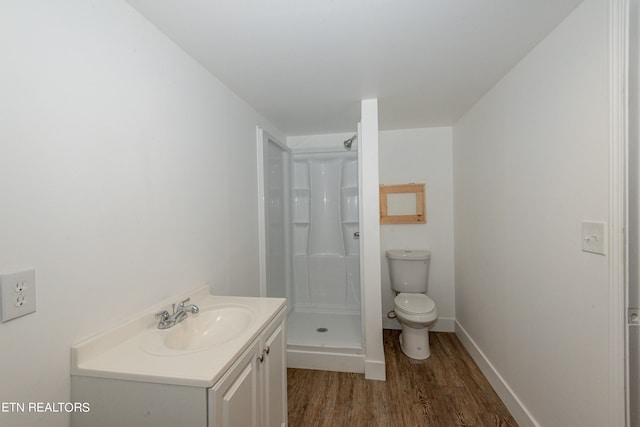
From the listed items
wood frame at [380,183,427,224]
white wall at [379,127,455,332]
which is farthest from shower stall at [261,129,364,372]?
white wall at [379,127,455,332]

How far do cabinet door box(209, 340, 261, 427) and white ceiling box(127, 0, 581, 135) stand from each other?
55.2 inches

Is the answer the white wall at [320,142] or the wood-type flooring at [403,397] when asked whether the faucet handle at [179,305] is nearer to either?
the wood-type flooring at [403,397]

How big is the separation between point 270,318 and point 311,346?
1232mm

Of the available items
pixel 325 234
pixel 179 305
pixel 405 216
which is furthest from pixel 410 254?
pixel 179 305

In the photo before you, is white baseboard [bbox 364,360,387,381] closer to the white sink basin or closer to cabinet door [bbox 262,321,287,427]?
cabinet door [bbox 262,321,287,427]

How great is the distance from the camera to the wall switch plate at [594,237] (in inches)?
40.9

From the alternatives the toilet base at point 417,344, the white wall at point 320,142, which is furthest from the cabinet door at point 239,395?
the white wall at point 320,142

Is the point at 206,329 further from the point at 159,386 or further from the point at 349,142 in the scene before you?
the point at 349,142

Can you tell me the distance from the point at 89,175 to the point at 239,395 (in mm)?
922

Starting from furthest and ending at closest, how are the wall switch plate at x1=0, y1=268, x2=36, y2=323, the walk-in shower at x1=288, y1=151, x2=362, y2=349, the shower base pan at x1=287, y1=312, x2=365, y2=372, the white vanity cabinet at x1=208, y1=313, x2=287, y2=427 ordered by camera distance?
the walk-in shower at x1=288, y1=151, x2=362, y2=349
the shower base pan at x1=287, y1=312, x2=365, y2=372
the white vanity cabinet at x1=208, y1=313, x2=287, y2=427
the wall switch plate at x1=0, y1=268, x2=36, y2=323

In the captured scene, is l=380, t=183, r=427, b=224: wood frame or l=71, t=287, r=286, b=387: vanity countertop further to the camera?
l=380, t=183, r=427, b=224: wood frame

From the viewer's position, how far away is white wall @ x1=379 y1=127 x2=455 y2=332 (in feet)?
9.41

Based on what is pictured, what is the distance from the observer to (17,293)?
740 millimetres

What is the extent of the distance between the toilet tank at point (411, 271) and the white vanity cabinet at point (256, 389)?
163 centimetres
